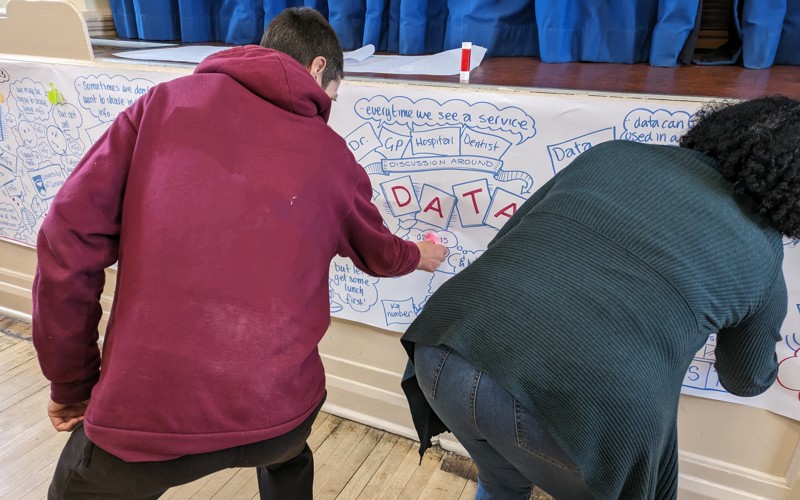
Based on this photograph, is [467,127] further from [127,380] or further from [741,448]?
[741,448]

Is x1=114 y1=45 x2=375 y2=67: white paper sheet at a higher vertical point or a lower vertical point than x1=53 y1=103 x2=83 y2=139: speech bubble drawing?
higher

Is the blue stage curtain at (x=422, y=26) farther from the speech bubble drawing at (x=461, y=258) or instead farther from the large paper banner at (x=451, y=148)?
the speech bubble drawing at (x=461, y=258)

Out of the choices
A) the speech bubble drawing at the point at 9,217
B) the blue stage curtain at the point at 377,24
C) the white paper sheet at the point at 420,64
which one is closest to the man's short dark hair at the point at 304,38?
the white paper sheet at the point at 420,64

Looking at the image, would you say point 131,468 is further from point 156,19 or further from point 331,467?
point 156,19

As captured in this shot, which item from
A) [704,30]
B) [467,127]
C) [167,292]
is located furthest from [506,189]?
[167,292]

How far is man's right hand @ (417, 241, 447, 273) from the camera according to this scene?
49.1 inches

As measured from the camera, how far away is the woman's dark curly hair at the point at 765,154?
75 centimetres

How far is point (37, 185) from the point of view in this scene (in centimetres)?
199

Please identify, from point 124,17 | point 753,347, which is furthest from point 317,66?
point 124,17

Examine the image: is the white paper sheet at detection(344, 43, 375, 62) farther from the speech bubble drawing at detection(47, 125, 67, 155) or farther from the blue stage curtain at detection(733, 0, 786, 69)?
the speech bubble drawing at detection(47, 125, 67, 155)

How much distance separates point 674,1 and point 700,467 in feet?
3.68

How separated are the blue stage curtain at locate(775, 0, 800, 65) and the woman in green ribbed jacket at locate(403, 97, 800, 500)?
63 centimetres

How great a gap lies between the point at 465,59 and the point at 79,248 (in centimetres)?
88

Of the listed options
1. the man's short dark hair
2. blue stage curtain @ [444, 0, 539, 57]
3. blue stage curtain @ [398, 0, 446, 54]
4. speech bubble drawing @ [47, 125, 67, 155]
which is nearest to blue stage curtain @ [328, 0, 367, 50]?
blue stage curtain @ [398, 0, 446, 54]
